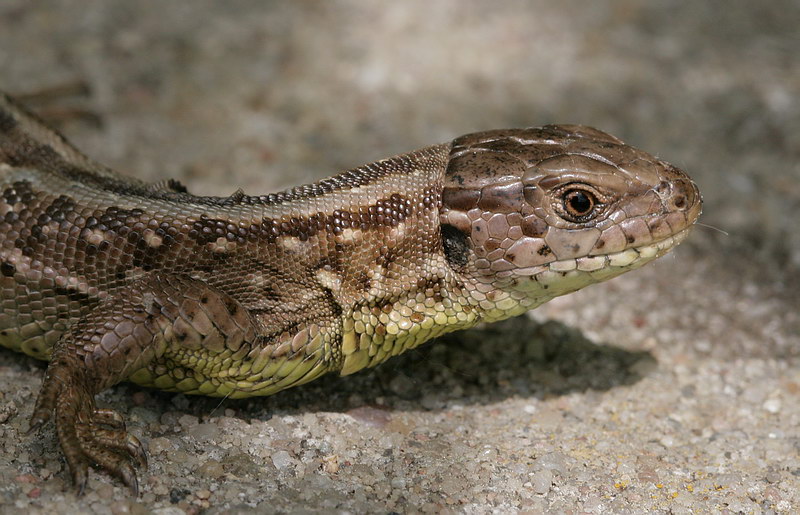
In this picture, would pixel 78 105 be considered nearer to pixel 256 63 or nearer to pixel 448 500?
pixel 256 63

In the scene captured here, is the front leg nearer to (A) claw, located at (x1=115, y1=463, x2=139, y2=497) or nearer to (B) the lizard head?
A: (A) claw, located at (x1=115, y1=463, x2=139, y2=497)

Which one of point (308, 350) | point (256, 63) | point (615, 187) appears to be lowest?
point (308, 350)

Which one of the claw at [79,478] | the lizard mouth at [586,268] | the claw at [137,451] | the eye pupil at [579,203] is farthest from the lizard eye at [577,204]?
the claw at [79,478]

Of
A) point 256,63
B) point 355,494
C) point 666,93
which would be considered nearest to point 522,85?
point 666,93

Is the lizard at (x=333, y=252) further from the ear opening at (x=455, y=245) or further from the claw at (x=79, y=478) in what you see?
the claw at (x=79, y=478)

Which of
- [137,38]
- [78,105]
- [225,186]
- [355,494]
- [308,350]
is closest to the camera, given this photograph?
[355,494]

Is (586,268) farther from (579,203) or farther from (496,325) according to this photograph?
(496,325)

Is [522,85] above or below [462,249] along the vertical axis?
above

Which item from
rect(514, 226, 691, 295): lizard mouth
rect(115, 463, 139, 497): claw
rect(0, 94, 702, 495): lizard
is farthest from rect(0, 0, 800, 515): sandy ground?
rect(514, 226, 691, 295): lizard mouth
